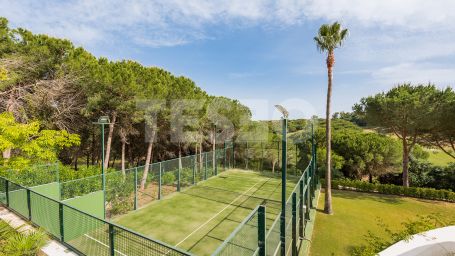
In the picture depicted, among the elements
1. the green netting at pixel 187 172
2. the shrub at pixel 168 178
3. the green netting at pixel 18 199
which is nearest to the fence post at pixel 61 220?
the green netting at pixel 18 199

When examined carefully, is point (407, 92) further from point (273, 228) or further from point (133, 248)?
point (133, 248)

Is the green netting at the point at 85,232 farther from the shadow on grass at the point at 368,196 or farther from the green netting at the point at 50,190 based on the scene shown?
the shadow on grass at the point at 368,196

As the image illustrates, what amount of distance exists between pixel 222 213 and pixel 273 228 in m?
6.57

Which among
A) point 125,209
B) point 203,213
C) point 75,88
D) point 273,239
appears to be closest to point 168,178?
point 125,209

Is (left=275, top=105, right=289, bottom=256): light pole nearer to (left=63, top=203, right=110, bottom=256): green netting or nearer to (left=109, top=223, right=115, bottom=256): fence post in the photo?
(left=109, top=223, right=115, bottom=256): fence post

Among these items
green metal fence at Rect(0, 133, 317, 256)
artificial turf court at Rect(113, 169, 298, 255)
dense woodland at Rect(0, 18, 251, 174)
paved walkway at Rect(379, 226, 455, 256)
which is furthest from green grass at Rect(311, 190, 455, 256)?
dense woodland at Rect(0, 18, 251, 174)

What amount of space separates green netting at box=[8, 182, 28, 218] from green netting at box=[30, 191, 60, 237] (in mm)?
578

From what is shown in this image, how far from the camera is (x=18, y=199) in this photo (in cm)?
856

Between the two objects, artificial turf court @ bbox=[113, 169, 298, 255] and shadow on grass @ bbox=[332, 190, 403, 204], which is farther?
shadow on grass @ bbox=[332, 190, 403, 204]

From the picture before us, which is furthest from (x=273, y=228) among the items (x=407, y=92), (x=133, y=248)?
(x=407, y=92)

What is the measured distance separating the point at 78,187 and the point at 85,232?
5.68 m

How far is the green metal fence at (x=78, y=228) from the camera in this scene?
5574 millimetres

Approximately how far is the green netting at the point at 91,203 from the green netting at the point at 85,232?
2.87 meters

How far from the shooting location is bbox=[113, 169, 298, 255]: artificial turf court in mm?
9664
